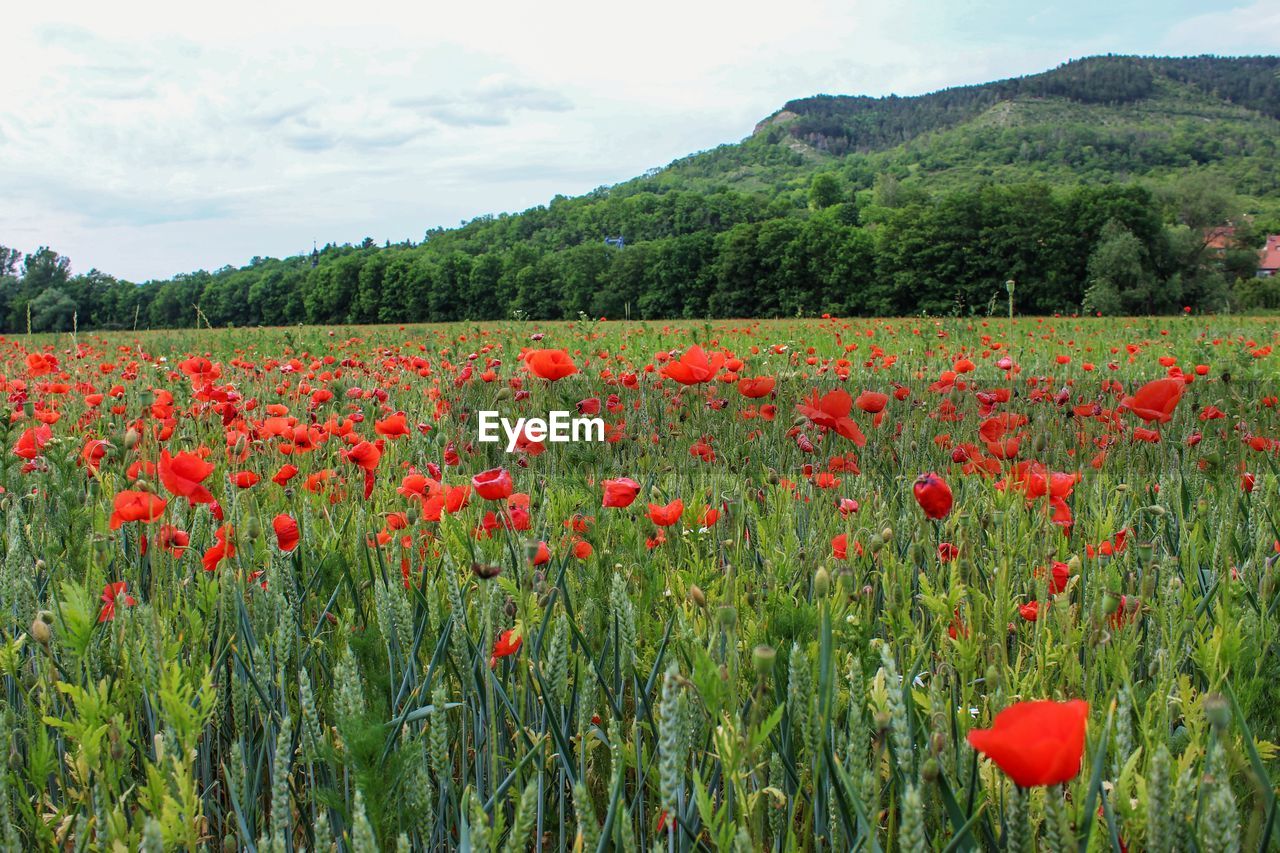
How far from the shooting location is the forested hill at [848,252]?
42.1 m

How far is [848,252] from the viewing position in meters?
50.7

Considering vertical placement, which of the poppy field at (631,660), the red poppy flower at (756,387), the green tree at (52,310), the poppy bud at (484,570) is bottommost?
the poppy field at (631,660)

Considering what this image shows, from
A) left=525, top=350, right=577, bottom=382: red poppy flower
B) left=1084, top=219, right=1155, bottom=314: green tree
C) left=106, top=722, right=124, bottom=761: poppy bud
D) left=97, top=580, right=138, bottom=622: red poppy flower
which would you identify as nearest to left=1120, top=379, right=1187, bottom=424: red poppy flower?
left=525, top=350, right=577, bottom=382: red poppy flower

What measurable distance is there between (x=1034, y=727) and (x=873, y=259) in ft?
172

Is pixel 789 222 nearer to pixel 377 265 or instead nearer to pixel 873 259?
pixel 873 259

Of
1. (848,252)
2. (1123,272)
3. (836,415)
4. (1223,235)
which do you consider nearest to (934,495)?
(836,415)

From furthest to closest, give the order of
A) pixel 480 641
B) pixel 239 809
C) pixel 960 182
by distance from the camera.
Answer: pixel 960 182, pixel 480 641, pixel 239 809

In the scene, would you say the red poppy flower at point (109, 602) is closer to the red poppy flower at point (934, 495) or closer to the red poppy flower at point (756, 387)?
the red poppy flower at point (934, 495)

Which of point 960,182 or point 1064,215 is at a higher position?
point 960,182

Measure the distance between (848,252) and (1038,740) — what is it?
5212 cm

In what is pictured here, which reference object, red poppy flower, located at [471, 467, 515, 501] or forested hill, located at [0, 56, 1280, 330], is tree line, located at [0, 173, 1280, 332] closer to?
forested hill, located at [0, 56, 1280, 330]

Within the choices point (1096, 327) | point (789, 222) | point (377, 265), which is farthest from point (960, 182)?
point (1096, 327)

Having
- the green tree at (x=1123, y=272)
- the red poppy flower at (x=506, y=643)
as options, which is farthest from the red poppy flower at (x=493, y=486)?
the green tree at (x=1123, y=272)

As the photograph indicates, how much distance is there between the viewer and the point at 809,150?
150 metres
